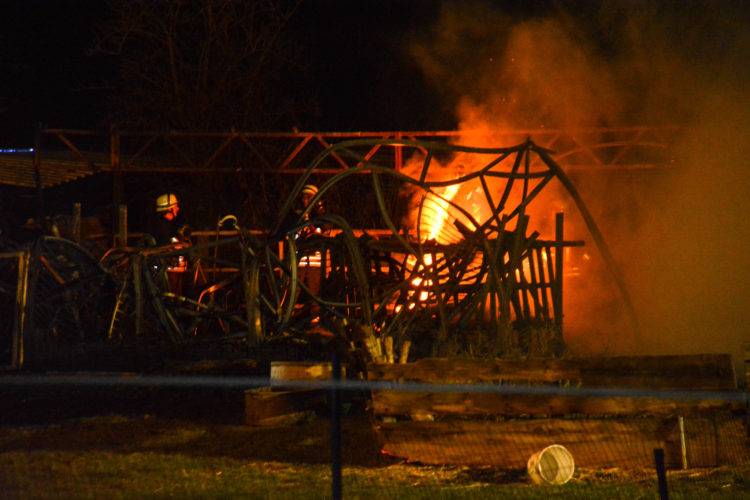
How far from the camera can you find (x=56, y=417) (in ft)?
30.8

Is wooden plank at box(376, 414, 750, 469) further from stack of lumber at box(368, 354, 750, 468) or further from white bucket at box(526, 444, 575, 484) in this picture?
white bucket at box(526, 444, 575, 484)

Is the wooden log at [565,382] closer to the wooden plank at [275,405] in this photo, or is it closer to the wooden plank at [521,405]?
the wooden plank at [521,405]

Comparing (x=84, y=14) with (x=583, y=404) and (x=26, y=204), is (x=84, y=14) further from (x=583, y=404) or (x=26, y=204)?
(x=583, y=404)

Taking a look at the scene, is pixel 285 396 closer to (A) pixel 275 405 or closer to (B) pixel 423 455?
(A) pixel 275 405

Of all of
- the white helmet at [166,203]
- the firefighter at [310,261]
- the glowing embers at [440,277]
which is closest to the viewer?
the glowing embers at [440,277]

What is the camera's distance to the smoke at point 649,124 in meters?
15.4

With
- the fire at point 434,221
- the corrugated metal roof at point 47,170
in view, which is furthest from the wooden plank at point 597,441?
the corrugated metal roof at point 47,170

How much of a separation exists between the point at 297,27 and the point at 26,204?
509 inches

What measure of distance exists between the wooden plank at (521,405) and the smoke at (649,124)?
17.6 feet

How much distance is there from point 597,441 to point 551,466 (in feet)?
1.97

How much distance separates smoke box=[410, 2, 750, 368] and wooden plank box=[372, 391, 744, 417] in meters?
5.36

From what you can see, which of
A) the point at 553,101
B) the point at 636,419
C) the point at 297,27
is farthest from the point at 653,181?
the point at 297,27

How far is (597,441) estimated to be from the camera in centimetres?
685

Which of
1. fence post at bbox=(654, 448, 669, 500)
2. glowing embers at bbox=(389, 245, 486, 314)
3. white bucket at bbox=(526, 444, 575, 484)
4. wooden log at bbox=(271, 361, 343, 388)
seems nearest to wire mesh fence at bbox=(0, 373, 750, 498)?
white bucket at bbox=(526, 444, 575, 484)
